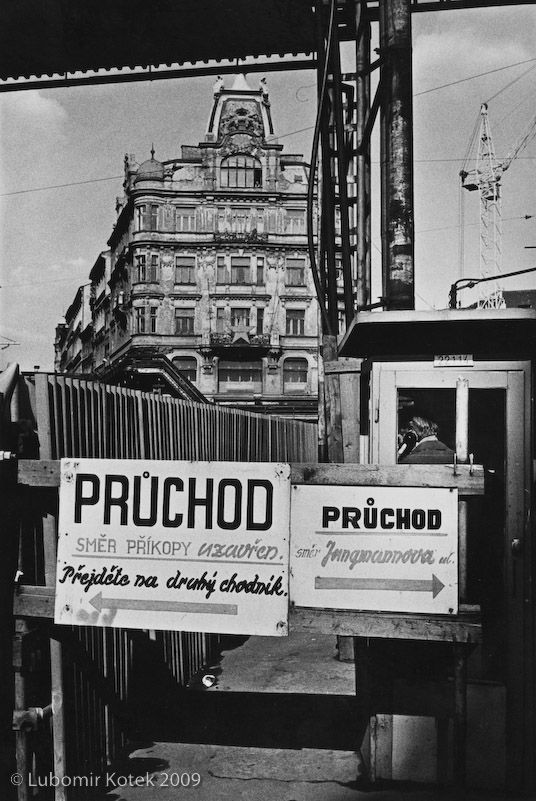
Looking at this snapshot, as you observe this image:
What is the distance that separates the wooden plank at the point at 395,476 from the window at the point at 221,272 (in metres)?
54.5

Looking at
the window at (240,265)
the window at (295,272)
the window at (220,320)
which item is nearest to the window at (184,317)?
the window at (220,320)

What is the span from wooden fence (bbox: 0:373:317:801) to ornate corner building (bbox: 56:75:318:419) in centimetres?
4848

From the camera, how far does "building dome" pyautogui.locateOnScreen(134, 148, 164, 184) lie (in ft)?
194

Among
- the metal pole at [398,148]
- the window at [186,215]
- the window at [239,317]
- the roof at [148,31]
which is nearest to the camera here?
the metal pole at [398,148]

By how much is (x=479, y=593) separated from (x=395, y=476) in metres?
1.57

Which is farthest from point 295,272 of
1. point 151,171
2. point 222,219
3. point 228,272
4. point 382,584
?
point 382,584

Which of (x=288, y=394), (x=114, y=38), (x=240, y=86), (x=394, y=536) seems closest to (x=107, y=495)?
(x=394, y=536)

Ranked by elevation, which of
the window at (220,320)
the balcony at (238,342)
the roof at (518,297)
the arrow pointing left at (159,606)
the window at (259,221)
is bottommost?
the arrow pointing left at (159,606)

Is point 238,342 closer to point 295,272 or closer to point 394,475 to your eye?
point 295,272

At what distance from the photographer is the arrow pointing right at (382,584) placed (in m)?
3.85

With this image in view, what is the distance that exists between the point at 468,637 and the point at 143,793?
221cm

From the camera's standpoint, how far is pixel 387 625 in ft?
12.5

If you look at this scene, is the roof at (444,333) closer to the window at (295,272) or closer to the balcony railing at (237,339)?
the balcony railing at (237,339)

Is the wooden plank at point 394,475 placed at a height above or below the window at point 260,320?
below
